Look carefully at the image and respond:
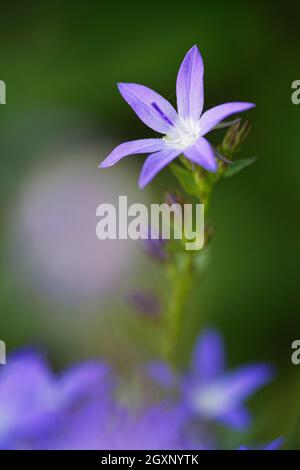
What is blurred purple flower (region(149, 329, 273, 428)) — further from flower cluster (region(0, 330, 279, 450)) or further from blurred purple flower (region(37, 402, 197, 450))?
blurred purple flower (region(37, 402, 197, 450))

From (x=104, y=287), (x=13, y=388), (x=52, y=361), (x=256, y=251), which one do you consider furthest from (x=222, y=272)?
(x=13, y=388)

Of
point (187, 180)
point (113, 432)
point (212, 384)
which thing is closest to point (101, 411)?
point (113, 432)

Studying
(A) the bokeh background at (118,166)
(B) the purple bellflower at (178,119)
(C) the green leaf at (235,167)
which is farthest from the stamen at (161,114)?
(A) the bokeh background at (118,166)

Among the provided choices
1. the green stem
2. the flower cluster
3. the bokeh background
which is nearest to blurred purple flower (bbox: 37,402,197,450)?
the flower cluster

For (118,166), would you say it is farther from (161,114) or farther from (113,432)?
(113,432)

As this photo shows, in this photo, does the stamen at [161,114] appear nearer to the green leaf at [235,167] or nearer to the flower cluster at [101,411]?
the green leaf at [235,167]
